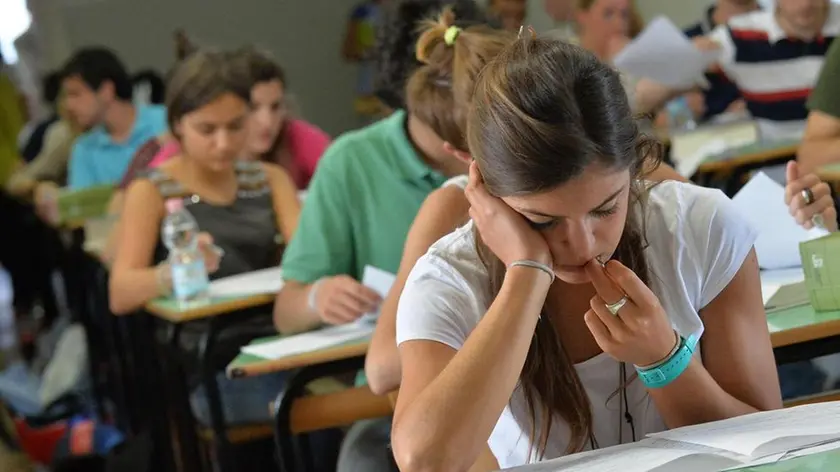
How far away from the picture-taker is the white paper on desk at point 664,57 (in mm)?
3531

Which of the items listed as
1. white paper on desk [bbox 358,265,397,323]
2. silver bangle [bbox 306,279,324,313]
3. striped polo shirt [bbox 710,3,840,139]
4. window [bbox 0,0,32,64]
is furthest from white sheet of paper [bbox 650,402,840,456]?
window [bbox 0,0,32,64]

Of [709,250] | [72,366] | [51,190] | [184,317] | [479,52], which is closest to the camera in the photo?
[709,250]

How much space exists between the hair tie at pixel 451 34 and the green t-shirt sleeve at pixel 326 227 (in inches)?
20.6

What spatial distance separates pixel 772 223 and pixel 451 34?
63 centimetres

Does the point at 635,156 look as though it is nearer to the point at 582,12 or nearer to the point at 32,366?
the point at 582,12

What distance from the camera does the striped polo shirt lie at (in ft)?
12.0

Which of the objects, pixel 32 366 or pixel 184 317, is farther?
pixel 32 366

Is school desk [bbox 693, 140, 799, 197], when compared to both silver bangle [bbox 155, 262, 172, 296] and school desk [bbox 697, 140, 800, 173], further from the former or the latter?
silver bangle [bbox 155, 262, 172, 296]

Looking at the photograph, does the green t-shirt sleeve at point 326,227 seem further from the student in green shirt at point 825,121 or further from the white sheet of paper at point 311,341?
the student in green shirt at point 825,121

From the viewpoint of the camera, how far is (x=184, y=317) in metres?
2.65

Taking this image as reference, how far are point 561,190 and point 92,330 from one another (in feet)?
13.1

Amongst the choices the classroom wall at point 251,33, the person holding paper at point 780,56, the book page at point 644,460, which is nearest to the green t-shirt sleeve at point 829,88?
the person holding paper at point 780,56

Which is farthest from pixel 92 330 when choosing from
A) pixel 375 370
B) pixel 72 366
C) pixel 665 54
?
pixel 375 370

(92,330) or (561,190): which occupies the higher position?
(561,190)
